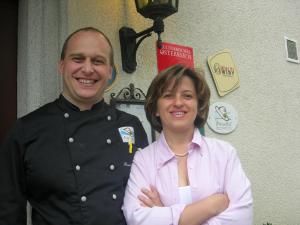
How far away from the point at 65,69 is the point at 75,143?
1.25 feet

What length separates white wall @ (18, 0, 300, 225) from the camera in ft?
10.4

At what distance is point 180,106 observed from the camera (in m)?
1.83

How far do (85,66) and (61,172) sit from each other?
0.52 meters

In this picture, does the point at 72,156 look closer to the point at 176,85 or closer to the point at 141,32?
the point at 176,85

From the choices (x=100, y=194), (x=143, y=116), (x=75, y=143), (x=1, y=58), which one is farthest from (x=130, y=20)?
(x=100, y=194)

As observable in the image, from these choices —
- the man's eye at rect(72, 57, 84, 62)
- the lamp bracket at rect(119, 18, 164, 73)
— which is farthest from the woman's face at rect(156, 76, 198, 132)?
the lamp bracket at rect(119, 18, 164, 73)

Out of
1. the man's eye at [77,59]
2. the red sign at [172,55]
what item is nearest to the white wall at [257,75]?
the red sign at [172,55]

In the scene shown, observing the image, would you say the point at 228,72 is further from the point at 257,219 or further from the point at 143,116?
the point at 257,219

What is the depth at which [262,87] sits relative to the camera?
3.79 meters

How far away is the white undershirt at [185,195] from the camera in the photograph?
68.8 inches

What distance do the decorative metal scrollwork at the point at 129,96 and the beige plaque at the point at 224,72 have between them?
2.84ft

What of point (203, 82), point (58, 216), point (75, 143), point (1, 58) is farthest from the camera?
point (1, 58)

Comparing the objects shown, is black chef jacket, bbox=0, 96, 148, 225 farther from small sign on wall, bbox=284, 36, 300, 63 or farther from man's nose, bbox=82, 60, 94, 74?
small sign on wall, bbox=284, 36, 300, 63

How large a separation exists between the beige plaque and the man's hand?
1.83m
